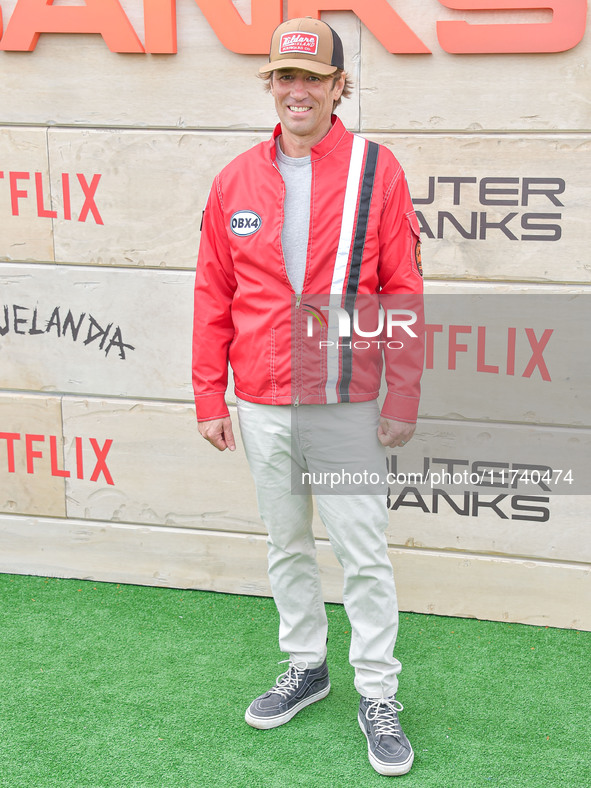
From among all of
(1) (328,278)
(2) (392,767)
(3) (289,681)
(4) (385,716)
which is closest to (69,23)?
(1) (328,278)

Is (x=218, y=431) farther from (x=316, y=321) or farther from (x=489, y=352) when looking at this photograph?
(x=489, y=352)

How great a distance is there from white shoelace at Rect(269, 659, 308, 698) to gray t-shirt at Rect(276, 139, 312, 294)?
1111mm

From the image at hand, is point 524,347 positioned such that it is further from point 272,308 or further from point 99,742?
point 99,742

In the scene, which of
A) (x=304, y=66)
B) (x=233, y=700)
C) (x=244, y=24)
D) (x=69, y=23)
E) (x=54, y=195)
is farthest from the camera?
(x=54, y=195)

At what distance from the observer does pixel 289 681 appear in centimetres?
259

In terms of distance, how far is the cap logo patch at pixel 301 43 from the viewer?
2.16 metres

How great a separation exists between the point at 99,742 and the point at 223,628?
2.41 feet

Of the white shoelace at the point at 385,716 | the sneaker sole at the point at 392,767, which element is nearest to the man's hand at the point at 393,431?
the white shoelace at the point at 385,716

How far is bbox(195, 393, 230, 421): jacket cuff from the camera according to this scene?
2.41 m

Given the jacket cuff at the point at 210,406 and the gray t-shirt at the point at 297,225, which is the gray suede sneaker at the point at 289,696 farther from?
the gray t-shirt at the point at 297,225

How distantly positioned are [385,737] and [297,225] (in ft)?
4.41

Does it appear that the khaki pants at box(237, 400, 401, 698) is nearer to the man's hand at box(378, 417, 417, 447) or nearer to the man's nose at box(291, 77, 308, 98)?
the man's hand at box(378, 417, 417, 447)

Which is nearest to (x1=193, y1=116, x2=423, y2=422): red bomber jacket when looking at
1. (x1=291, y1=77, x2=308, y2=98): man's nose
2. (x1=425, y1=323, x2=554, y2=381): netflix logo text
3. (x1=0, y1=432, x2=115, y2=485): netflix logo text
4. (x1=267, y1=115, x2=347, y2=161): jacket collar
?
(x1=267, y1=115, x2=347, y2=161): jacket collar

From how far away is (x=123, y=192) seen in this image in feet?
10.3
